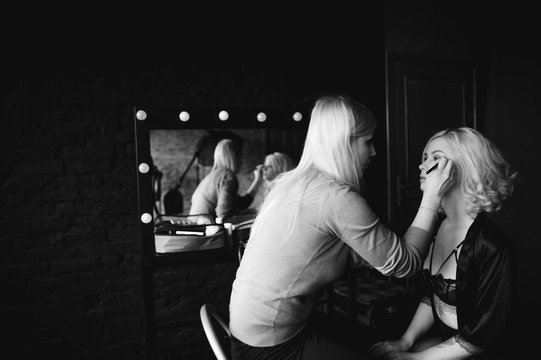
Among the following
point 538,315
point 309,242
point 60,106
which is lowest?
point 538,315

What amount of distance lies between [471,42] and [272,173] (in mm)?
2415

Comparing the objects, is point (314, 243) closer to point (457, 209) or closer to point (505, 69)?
point (457, 209)

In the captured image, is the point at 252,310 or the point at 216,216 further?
the point at 216,216

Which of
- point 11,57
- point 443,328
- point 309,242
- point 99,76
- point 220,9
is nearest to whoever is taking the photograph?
point 309,242

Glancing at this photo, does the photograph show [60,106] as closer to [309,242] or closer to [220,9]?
[220,9]

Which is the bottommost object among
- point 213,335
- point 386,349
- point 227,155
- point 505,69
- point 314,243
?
point 386,349

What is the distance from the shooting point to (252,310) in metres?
1.19

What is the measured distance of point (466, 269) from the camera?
4.14ft

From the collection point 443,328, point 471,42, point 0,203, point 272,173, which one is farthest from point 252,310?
point 471,42

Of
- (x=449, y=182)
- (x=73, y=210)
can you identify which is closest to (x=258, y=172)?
(x=73, y=210)

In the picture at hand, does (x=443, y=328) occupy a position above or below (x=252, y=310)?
below

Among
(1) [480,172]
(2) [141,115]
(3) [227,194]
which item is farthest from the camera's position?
(3) [227,194]

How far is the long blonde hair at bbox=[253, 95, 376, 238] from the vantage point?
4.09ft

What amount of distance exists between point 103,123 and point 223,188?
0.83 m
